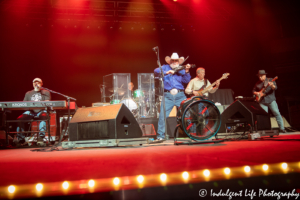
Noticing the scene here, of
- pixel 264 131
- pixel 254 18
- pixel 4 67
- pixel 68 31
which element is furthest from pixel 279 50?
pixel 4 67

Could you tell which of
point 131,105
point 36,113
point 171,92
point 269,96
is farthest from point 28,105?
point 269,96

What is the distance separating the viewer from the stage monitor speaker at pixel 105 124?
10.6 ft

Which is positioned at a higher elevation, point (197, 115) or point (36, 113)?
point (36, 113)

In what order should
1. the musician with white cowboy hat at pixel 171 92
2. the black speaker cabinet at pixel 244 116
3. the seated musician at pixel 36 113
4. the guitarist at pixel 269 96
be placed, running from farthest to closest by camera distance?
the guitarist at pixel 269 96
the seated musician at pixel 36 113
the musician with white cowboy hat at pixel 171 92
the black speaker cabinet at pixel 244 116

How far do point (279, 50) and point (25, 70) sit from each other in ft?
30.9

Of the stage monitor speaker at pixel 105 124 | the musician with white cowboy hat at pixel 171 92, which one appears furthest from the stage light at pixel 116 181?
the musician with white cowboy hat at pixel 171 92

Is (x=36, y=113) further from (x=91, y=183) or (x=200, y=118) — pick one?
(x=91, y=183)

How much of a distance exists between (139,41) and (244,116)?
574 cm

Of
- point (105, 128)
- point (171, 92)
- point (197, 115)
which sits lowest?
point (105, 128)

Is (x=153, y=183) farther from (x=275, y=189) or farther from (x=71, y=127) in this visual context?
(x=71, y=127)

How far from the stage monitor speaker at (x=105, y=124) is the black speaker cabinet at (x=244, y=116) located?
150 centimetres

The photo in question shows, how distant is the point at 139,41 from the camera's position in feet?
27.9

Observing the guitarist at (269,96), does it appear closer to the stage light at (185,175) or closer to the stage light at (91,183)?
the stage light at (185,175)

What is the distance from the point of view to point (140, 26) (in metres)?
7.83
